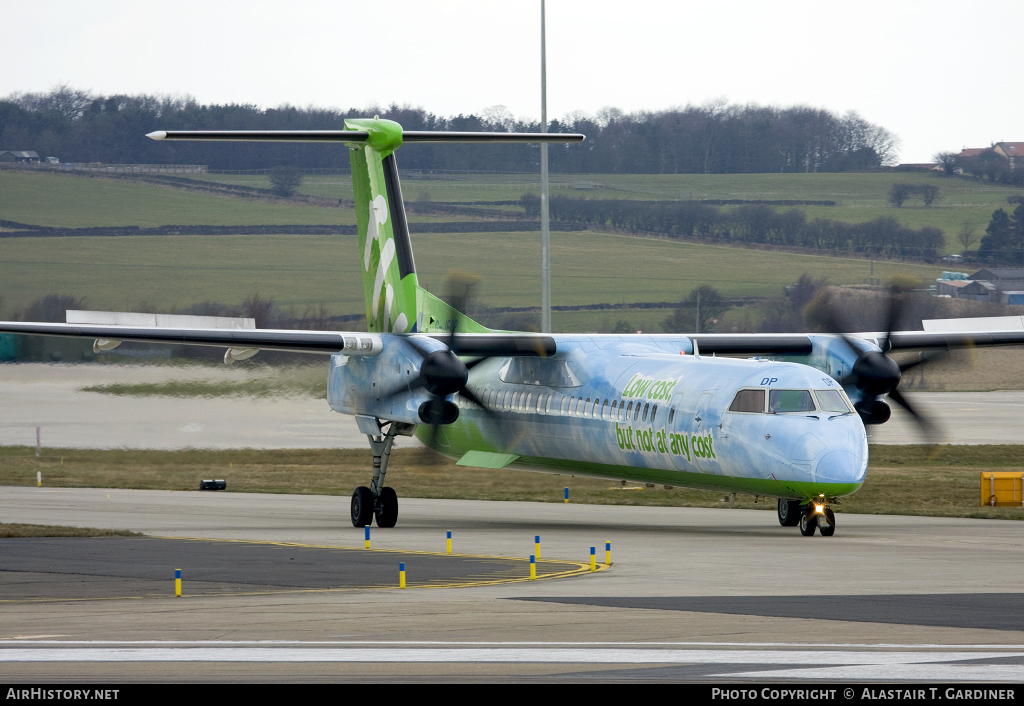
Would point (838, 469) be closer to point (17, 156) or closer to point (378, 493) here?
point (378, 493)

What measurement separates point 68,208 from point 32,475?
126 ft

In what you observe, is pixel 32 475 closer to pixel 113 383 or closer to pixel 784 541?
pixel 113 383

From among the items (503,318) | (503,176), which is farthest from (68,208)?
(503,176)

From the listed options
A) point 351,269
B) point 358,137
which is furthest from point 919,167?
point 358,137

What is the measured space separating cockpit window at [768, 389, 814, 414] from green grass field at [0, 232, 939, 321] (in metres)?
36.4

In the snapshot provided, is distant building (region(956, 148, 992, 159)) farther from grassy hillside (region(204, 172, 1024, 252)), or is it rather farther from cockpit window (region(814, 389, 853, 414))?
cockpit window (region(814, 389, 853, 414))

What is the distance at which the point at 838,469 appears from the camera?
19.1 m

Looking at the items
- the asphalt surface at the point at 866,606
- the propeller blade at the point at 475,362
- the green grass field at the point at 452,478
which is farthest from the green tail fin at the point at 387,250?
the asphalt surface at the point at 866,606

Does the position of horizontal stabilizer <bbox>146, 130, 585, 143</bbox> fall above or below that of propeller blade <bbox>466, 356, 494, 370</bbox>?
above

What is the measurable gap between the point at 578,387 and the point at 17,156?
6488 centimetres

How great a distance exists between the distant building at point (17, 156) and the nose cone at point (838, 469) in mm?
70588

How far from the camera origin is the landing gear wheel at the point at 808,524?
21.2 metres

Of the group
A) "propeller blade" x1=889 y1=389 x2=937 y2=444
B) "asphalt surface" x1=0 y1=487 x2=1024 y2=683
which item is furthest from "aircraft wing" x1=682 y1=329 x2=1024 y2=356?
"asphalt surface" x1=0 y1=487 x2=1024 y2=683

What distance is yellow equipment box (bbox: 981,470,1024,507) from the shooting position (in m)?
28.2
